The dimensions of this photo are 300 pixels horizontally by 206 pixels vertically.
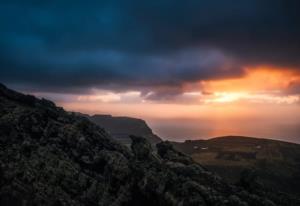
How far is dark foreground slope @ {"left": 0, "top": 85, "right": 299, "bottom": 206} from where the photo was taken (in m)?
39.3

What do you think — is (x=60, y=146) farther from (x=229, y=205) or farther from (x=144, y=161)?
(x=229, y=205)

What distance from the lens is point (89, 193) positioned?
40.1 meters

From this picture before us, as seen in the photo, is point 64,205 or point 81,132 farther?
point 81,132

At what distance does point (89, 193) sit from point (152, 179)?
7244mm

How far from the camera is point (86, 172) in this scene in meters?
42.5

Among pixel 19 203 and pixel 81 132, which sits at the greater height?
pixel 81 132

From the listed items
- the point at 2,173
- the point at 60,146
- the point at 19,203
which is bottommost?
the point at 19,203

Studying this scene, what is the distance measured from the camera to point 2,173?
132 feet

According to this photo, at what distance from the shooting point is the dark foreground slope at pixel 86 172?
39.3 meters

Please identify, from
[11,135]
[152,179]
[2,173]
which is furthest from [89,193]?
[11,135]

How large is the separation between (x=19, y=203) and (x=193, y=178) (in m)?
19.8

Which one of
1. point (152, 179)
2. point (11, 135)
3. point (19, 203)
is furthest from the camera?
point (11, 135)

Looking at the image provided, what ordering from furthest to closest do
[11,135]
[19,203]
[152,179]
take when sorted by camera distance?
[11,135]
[152,179]
[19,203]

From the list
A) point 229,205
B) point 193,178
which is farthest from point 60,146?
point 229,205
